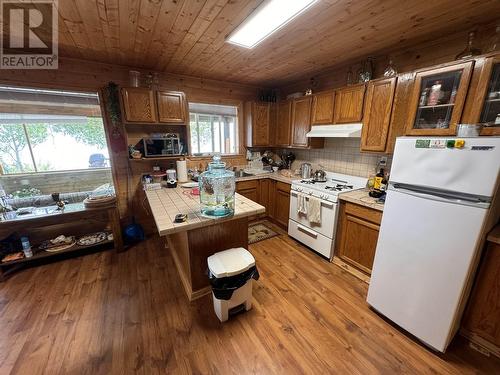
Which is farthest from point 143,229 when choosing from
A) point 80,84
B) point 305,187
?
point 305,187

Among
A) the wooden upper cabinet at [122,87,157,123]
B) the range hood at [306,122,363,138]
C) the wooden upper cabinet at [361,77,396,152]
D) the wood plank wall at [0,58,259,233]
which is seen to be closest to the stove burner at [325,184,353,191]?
the wooden upper cabinet at [361,77,396,152]

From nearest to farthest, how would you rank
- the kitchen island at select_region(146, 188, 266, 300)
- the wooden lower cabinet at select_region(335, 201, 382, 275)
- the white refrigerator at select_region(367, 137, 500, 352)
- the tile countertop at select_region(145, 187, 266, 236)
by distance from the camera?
the white refrigerator at select_region(367, 137, 500, 352) → the tile countertop at select_region(145, 187, 266, 236) → the kitchen island at select_region(146, 188, 266, 300) → the wooden lower cabinet at select_region(335, 201, 382, 275)

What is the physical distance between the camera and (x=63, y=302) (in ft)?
6.20

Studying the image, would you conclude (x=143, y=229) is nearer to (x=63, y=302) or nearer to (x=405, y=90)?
(x=63, y=302)

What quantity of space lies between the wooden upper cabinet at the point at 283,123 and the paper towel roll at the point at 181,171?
1.74m

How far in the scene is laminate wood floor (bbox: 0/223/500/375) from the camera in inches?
54.2

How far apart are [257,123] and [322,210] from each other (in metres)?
1.95

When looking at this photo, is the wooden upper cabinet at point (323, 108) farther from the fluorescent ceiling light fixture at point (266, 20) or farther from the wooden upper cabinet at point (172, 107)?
the wooden upper cabinet at point (172, 107)

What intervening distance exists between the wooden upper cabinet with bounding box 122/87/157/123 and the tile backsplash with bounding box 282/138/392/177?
252 centimetres

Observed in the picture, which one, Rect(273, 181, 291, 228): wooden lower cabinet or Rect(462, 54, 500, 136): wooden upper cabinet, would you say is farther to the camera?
Rect(273, 181, 291, 228): wooden lower cabinet

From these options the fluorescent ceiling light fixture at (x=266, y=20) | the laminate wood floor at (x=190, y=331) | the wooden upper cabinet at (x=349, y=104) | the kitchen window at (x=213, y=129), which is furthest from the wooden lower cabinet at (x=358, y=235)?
the kitchen window at (x=213, y=129)

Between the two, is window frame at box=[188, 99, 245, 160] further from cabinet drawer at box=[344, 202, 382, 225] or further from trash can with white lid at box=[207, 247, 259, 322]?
cabinet drawer at box=[344, 202, 382, 225]

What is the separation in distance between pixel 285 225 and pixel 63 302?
2.81 meters

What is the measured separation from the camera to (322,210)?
2477mm
